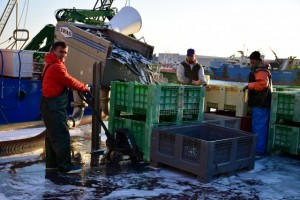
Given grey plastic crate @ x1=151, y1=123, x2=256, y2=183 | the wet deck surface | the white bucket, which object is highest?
the white bucket

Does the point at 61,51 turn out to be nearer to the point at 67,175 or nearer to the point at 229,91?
the point at 67,175

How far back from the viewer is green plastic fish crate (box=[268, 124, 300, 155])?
7.52 meters

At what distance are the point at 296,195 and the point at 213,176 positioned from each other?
4.09 ft

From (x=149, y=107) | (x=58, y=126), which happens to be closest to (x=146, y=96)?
(x=149, y=107)

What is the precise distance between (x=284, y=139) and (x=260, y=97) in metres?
0.98

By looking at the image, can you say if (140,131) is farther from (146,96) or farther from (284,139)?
(284,139)

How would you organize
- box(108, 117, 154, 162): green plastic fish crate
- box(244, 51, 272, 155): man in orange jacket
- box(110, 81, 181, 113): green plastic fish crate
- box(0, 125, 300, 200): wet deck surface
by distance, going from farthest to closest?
1. box(244, 51, 272, 155): man in orange jacket
2. box(108, 117, 154, 162): green plastic fish crate
3. box(110, 81, 181, 113): green plastic fish crate
4. box(0, 125, 300, 200): wet deck surface

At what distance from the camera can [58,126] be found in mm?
5699

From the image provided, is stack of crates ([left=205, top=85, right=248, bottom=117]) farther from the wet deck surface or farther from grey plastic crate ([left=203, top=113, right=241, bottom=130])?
the wet deck surface

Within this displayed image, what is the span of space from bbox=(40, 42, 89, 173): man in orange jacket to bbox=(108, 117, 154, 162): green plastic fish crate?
1.36 meters

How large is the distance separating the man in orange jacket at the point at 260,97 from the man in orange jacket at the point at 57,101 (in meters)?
3.74

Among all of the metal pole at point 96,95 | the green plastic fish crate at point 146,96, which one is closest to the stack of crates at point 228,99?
the green plastic fish crate at point 146,96

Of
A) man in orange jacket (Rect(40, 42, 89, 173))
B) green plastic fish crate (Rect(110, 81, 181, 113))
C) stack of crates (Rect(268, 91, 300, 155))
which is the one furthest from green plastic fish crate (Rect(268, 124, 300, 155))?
man in orange jacket (Rect(40, 42, 89, 173))

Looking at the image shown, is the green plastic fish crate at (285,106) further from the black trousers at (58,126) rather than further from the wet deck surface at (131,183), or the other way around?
the black trousers at (58,126)
